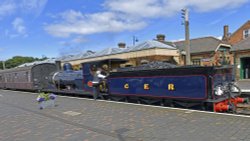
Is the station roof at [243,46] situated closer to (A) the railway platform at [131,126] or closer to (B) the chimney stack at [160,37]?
(B) the chimney stack at [160,37]

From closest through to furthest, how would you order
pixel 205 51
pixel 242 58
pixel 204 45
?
1. pixel 242 58
2. pixel 205 51
3. pixel 204 45

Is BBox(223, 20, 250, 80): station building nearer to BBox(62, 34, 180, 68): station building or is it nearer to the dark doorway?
the dark doorway

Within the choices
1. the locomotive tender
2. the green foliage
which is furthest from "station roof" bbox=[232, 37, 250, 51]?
the green foliage

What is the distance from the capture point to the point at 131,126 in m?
6.92

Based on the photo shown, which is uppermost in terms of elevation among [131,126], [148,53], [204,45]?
[204,45]

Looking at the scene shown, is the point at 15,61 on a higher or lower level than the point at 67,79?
higher

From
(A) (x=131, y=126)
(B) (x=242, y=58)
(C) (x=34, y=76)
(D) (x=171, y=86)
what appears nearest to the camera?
(A) (x=131, y=126)

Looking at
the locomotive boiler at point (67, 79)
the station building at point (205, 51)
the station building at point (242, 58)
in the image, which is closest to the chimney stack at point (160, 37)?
the station building at point (205, 51)

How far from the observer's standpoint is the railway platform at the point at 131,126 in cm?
583

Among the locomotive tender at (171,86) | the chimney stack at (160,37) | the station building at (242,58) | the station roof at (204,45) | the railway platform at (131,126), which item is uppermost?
the chimney stack at (160,37)

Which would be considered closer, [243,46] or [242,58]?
[243,46]

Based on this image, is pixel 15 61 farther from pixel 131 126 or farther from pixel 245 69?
pixel 131 126

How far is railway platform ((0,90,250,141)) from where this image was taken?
19.1 feet

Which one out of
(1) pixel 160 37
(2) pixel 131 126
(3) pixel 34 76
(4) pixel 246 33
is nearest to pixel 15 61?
(1) pixel 160 37
